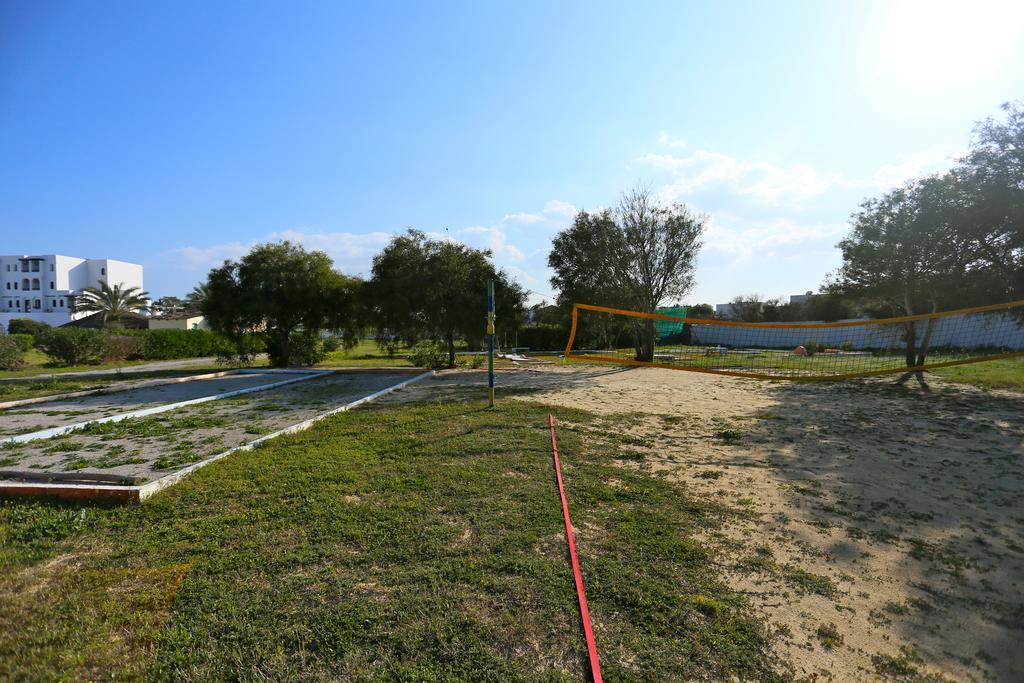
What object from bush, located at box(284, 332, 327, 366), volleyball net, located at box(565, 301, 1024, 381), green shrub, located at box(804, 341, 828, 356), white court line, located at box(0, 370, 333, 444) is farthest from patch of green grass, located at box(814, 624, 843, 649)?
green shrub, located at box(804, 341, 828, 356)

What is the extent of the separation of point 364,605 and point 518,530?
1.36m

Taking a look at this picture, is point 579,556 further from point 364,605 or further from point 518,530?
point 364,605

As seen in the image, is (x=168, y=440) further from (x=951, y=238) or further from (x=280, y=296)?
(x=951, y=238)

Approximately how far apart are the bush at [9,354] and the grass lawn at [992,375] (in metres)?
30.5

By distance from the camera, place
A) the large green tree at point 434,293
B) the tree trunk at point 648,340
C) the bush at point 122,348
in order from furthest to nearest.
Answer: the bush at point 122,348 → the tree trunk at point 648,340 → the large green tree at point 434,293

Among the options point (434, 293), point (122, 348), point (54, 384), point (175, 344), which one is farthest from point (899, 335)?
point (175, 344)

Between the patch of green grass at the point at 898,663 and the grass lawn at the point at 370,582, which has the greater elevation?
the grass lawn at the point at 370,582

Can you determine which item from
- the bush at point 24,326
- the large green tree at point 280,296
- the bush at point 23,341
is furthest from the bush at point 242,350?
the bush at point 24,326

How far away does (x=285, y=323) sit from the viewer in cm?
1889

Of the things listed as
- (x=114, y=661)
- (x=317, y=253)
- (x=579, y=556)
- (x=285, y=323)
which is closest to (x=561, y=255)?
(x=317, y=253)

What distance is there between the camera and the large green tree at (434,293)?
16.6 meters

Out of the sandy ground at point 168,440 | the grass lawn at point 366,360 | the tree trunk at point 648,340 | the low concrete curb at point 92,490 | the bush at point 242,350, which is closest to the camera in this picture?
the low concrete curb at point 92,490

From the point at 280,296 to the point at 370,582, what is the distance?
57.4 ft

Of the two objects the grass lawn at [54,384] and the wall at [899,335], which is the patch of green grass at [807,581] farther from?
the grass lawn at [54,384]
